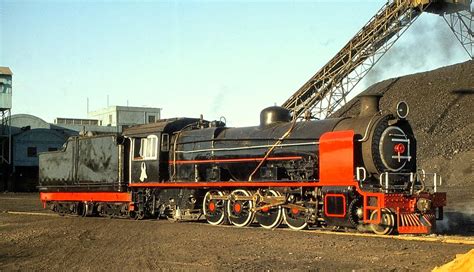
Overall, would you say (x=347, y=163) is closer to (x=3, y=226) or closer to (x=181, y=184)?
(x=181, y=184)

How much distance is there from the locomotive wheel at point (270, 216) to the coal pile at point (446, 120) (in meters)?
7.77

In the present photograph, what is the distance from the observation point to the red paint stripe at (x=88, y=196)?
22.5m

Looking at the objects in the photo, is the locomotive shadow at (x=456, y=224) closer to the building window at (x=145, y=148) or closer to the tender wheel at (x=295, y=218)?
the tender wheel at (x=295, y=218)

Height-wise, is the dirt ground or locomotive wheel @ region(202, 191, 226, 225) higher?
locomotive wheel @ region(202, 191, 226, 225)

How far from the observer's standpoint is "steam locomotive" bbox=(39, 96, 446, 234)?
49.2 ft

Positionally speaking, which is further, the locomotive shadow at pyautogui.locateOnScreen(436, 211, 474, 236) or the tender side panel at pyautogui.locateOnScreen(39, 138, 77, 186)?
the tender side panel at pyautogui.locateOnScreen(39, 138, 77, 186)

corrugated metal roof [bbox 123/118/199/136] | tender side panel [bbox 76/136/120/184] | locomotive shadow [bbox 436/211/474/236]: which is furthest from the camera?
tender side panel [bbox 76/136/120/184]

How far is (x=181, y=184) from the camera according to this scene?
1988cm

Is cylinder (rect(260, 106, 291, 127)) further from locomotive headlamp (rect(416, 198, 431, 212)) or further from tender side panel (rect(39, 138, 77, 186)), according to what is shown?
tender side panel (rect(39, 138, 77, 186))

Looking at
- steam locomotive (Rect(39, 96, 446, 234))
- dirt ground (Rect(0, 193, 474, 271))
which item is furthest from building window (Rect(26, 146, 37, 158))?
dirt ground (Rect(0, 193, 474, 271))

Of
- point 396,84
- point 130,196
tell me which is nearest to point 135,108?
point 396,84

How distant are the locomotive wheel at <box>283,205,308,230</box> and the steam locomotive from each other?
0.03 m

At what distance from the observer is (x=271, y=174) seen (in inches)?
675

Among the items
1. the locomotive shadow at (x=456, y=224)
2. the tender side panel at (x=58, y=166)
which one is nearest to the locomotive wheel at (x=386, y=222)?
the locomotive shadow at (x=456, y=224)
